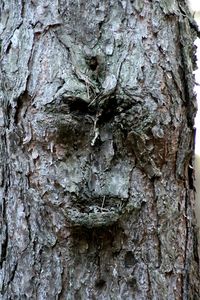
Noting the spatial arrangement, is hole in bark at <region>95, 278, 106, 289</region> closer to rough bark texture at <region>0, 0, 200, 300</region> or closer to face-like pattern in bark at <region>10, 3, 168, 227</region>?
rough bark texture at <region>0, 0, 200, 300</region>

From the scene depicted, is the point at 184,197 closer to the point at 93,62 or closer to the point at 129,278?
the point at 129,278

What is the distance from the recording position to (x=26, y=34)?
1.20 metres

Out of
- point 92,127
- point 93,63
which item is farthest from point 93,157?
point 93,63

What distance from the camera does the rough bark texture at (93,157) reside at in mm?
1139

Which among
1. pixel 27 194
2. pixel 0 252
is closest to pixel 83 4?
pixel 27 194

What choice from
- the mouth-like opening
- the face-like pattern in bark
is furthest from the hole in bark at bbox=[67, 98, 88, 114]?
the mouth-like opening

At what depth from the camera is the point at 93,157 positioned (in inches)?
45.6

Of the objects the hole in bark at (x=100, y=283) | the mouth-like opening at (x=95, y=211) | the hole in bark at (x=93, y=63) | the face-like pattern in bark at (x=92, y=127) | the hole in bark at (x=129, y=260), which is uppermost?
the hole in bark at (x=93, y=63)

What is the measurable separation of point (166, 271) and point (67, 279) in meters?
0.18

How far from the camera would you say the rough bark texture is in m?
1.14

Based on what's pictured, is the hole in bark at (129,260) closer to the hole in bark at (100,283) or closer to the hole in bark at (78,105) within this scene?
the hole in bark at (100,283)

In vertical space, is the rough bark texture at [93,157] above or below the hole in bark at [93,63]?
below

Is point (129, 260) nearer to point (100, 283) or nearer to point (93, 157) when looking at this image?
point (100, 283)

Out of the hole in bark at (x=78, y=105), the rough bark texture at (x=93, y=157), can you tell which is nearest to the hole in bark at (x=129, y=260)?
the rough bark texture at (x=93, y=157)
